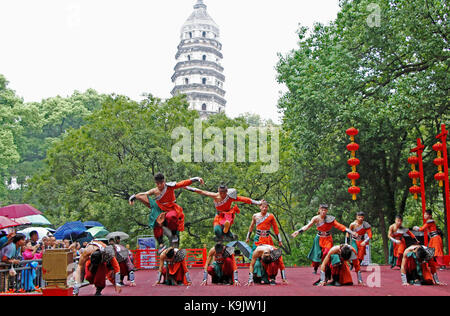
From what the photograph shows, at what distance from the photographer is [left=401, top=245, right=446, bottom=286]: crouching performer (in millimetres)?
8836

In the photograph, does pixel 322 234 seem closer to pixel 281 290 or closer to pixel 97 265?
pixel 281 290

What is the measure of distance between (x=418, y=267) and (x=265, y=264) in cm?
283

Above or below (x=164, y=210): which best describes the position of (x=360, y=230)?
below

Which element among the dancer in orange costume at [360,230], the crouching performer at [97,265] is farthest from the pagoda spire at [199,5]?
the crouching performer at [97,265]

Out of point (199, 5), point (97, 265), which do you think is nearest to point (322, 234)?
point (97, 265)

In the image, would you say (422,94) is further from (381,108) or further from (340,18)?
(340,18)

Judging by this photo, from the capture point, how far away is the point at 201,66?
39625 mm

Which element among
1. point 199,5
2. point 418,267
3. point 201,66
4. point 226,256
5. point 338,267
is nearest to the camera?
point 338,267

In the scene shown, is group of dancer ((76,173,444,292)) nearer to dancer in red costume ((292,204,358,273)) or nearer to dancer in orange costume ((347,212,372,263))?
dancer in red costume ((292,204,358,273))

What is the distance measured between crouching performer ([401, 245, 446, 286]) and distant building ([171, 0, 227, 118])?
30083 mm

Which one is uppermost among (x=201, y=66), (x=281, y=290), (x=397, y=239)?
(x=201, y=66)

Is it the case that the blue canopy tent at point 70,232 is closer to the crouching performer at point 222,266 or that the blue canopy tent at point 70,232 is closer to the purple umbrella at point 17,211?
the purple umbrella at point 17,211

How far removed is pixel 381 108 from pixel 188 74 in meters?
27.0
